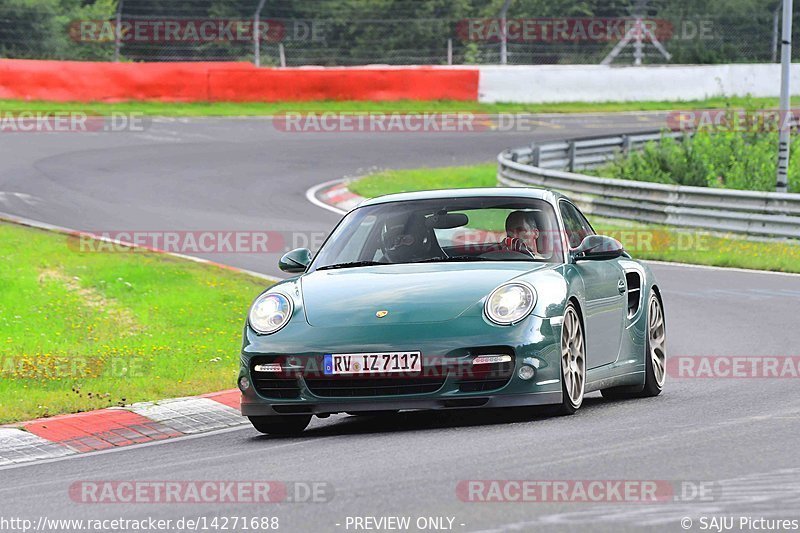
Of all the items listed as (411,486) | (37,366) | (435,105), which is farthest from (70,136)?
(411,486)

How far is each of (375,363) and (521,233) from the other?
169 centimetres

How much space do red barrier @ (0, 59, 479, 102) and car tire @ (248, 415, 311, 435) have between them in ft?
96.2

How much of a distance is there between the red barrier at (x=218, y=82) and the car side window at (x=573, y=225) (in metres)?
28.5

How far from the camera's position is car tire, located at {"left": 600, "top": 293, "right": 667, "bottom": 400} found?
386 inches

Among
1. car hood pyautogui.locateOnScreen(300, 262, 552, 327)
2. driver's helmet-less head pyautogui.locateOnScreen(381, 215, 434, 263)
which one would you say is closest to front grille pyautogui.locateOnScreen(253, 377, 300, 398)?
car hood pyautogui.locateOnScreen(300, 262, 552, 327)

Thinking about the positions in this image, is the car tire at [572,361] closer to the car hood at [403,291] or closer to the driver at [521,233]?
the car hood at [403,291]

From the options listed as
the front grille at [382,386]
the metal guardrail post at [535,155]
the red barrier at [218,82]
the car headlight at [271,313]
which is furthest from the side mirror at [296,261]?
the red barrier at [218,82]

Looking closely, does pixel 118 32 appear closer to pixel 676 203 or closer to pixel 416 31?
pixel 416 31

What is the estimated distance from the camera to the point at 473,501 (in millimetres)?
5824

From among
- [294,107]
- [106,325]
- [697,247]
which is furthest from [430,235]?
[294,107]

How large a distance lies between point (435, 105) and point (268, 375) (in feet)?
107

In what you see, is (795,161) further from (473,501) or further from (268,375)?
(473,501)

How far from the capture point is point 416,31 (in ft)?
171

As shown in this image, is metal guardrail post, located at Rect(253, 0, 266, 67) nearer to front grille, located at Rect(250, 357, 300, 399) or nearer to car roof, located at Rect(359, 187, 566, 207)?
car roof, located at Rect(359, 187, 566, 207)
